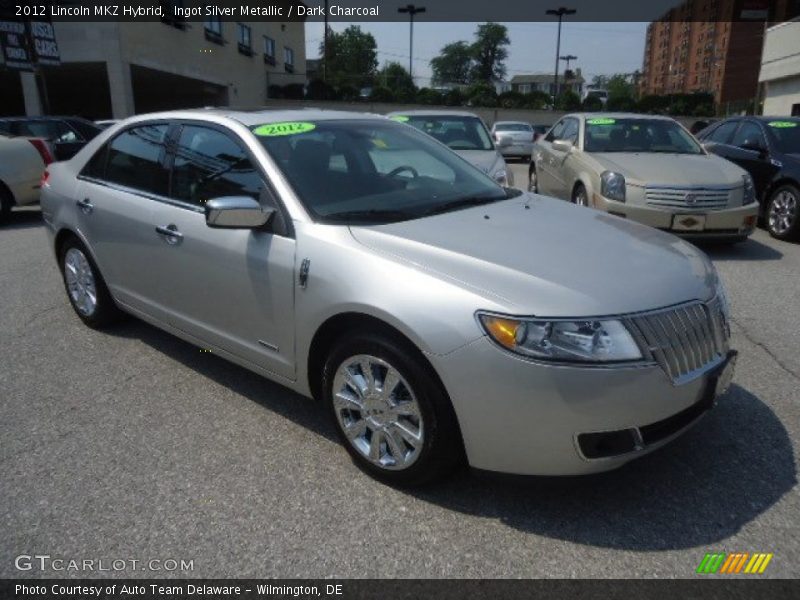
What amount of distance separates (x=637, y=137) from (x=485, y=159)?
6.53ft

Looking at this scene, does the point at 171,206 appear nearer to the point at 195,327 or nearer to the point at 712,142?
the point at 195,327

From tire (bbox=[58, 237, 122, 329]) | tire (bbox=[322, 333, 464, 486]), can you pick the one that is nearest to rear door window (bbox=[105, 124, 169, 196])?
tire (bbox=[58, 237, 122, 329])

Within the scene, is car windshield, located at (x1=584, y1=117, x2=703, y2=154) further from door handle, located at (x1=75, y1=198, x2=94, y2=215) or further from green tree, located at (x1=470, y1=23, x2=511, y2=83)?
green tree, located at (x1=470, y1=23, x2=511, y2=83)

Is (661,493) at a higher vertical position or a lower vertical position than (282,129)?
lower

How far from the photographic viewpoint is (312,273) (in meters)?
2.89

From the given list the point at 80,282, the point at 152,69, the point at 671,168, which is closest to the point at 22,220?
the point at 80,282

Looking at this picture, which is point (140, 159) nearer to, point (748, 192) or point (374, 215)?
point (374, 215)

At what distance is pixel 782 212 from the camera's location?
795cm

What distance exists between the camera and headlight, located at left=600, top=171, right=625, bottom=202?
6.90 meters

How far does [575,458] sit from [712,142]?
29.7 ft

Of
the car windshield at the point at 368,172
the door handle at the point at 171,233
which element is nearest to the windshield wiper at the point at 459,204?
the car windshield at the point at 368,172

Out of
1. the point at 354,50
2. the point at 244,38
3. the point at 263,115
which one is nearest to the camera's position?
the point at 263,115

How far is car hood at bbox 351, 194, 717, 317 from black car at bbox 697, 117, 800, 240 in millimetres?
5693

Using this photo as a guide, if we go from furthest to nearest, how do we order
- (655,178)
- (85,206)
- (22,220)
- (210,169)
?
(22,220) → (655,178) → (85,206) → (210,169)
